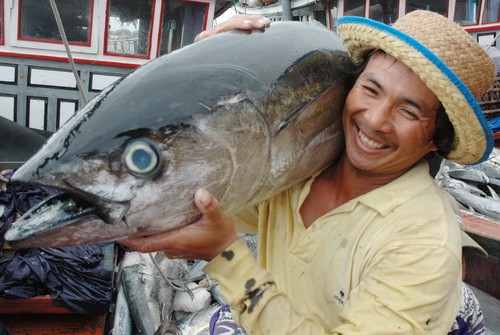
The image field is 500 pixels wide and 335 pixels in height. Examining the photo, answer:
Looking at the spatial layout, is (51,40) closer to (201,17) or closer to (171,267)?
(201,17)

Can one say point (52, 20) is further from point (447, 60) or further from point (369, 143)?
point (447, 60)

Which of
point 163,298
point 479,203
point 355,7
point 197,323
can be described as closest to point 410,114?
point 197,323

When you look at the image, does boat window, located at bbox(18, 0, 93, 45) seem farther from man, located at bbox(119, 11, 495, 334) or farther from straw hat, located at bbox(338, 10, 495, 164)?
straw hat, located at bbox(338, 10, 495, 164)

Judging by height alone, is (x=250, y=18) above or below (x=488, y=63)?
above

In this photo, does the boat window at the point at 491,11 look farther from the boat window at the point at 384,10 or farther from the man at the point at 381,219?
the man at the point at 381,219

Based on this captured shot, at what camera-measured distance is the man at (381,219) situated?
138 centimetres

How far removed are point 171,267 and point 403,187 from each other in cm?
335

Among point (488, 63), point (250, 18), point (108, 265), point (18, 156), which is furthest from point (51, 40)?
point (488, 63)

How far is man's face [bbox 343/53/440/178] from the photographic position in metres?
1.52

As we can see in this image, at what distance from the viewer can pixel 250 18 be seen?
1691 millimetres

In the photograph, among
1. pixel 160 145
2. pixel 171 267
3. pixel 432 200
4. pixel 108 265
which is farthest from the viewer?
pixel 171 267

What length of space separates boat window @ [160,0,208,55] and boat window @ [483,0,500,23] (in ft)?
21.7

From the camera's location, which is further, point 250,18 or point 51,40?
point 51,40

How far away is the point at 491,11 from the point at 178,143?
37.6ft
